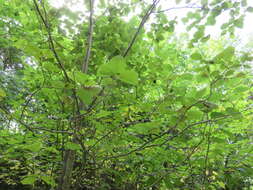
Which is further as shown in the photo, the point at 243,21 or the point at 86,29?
the point at 86,29

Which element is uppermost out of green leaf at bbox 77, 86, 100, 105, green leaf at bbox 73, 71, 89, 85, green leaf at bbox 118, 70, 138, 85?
green leaf at bbox 73, 71, 89, 85

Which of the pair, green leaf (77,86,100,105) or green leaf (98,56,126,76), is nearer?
green leaf (98,56,126,76)

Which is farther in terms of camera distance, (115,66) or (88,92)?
(88,92)

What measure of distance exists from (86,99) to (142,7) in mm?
1167

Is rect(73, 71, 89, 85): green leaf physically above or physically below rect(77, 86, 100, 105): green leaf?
above

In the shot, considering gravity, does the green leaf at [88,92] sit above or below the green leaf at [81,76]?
below

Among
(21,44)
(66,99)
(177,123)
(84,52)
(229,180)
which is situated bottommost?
A: (229,180)

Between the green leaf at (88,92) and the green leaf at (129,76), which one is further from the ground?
the green leaf at (129,76)

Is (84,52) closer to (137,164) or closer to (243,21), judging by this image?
(243,21)

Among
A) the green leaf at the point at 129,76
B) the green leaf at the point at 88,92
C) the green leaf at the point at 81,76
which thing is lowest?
the green leaf at the point at 88,92

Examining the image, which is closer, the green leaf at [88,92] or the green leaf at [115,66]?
the green leaf at [115,66]

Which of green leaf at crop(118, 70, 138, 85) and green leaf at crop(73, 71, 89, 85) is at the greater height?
green leaf at crop(73, 71, 89, 85)

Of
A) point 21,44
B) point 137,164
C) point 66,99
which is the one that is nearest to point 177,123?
point 66,99

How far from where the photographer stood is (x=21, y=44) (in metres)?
0.85
